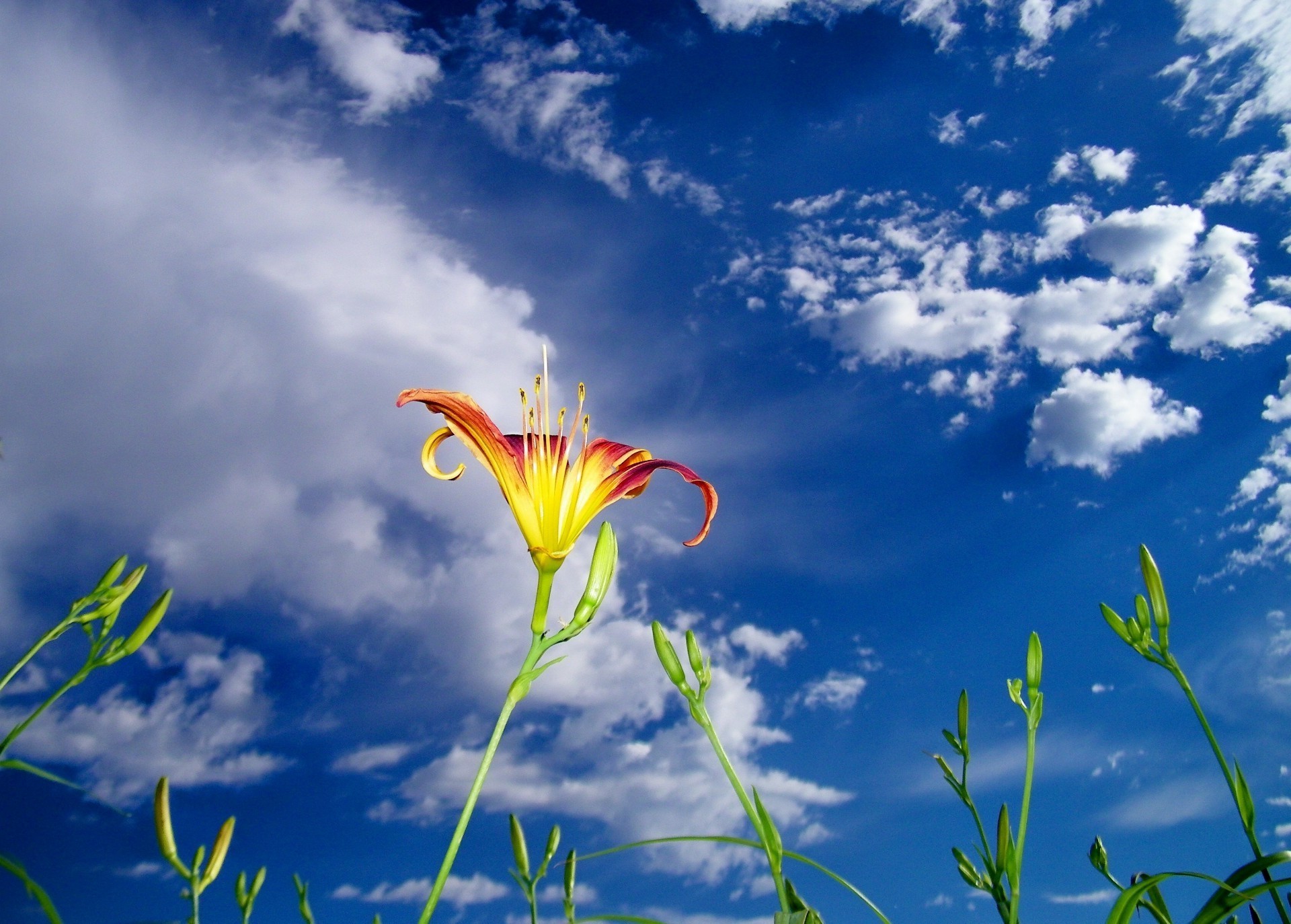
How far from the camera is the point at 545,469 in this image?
225 centimetres

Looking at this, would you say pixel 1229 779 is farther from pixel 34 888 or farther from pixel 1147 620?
pixel 34 888

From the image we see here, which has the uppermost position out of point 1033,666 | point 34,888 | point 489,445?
point 489,445

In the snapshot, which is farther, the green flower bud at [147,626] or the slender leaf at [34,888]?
the green flower bud at [147,626]

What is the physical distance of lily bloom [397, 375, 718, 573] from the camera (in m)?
2.18

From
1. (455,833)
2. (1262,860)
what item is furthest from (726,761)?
(1262,860)

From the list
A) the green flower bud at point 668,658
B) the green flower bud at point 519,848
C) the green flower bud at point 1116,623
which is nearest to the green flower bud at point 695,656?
the green flower bud at point 668,658

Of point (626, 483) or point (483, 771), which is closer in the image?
point (483, 771)

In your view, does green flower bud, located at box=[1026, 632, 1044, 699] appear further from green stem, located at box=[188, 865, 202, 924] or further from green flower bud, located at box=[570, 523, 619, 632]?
green stem, located at box=[188, 865, 202, 924]

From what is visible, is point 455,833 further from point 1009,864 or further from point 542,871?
point 1009,864

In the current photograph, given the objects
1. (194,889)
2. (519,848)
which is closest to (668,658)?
(519,848)

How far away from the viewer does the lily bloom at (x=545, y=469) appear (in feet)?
7.14

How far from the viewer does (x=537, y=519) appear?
2197 mm

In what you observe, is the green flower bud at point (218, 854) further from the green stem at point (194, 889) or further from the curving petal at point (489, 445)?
the curving petal at point (489, 445)

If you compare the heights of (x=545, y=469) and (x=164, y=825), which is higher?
(x=545, y=469)
